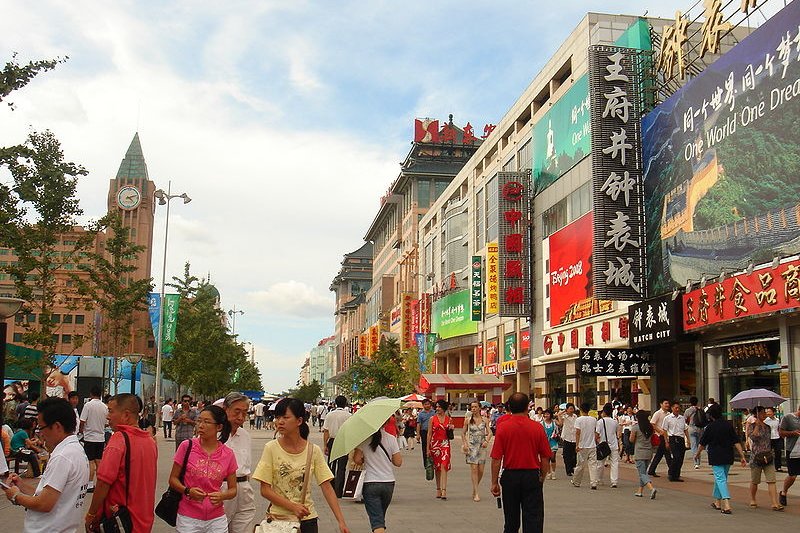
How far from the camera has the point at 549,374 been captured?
4641 centimetres

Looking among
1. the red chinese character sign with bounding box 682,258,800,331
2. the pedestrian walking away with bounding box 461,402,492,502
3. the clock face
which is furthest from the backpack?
the clock face

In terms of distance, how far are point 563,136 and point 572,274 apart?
6685mm

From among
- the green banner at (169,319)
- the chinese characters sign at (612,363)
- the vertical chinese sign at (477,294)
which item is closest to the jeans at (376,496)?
the chinese characters sign at (612,363)

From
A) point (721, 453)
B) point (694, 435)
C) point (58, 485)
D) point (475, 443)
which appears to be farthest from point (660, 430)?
point (58, 485)

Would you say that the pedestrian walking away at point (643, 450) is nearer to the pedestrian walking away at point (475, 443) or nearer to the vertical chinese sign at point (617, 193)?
the pedestrian walking away at point (475, 443)

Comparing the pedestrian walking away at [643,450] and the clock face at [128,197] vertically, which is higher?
the clock face at [128,197]

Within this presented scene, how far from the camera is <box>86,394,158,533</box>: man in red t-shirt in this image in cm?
618

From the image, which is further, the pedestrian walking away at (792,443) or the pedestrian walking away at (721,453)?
the pedestrian walking away at (792,443)

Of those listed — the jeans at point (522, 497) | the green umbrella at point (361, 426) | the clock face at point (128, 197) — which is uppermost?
the clock face at point (128, 197)

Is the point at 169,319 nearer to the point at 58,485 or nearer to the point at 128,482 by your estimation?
the point at 128,482

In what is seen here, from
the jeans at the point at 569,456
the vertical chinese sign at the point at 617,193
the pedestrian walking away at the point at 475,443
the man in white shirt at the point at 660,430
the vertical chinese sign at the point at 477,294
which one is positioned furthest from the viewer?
the vertical chinese sign at the point at 477,294

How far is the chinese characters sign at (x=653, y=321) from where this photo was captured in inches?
1180

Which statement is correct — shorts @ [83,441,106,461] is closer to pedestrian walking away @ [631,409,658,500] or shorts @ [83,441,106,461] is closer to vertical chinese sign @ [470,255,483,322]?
pedestrian walking away @ [631,409,658,500]

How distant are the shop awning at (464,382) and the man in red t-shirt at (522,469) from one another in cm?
4438
